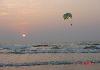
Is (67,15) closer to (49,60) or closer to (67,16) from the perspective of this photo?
(67,16)

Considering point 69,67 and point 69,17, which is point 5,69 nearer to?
point 69,67

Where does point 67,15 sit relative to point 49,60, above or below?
above

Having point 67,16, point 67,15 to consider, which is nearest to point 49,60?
point 67,16

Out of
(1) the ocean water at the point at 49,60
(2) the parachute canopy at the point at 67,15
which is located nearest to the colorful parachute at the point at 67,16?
(2) the parachute canopy at the point at 67,15

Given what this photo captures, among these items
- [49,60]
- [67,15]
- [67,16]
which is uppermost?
[67,15]

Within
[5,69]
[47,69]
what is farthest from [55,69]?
[5,69]

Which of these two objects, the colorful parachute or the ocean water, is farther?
the colorful parachute

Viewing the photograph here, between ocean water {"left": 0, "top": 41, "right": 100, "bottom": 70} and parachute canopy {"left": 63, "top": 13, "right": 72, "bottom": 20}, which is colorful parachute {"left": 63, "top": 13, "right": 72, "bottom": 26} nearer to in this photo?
parachute canopy {"left": 63, "top": 13, "right": 72, "bottom": 20}

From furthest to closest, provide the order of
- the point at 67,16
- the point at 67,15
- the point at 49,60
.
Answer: the point at 67,15, the point at 67,16, the point at 49,60

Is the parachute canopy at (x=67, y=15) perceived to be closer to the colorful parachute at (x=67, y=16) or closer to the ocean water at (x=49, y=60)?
the colorful parachute at (x=67, y=16)

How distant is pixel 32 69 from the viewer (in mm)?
33656

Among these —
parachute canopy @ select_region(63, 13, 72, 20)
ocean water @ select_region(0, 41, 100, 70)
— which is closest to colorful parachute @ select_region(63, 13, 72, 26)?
parachute canopy @ select_region(63, 13, 72, 20)

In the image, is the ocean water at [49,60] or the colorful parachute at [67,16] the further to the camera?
the colorful parachute at [67,16]

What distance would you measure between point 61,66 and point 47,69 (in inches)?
99.6
